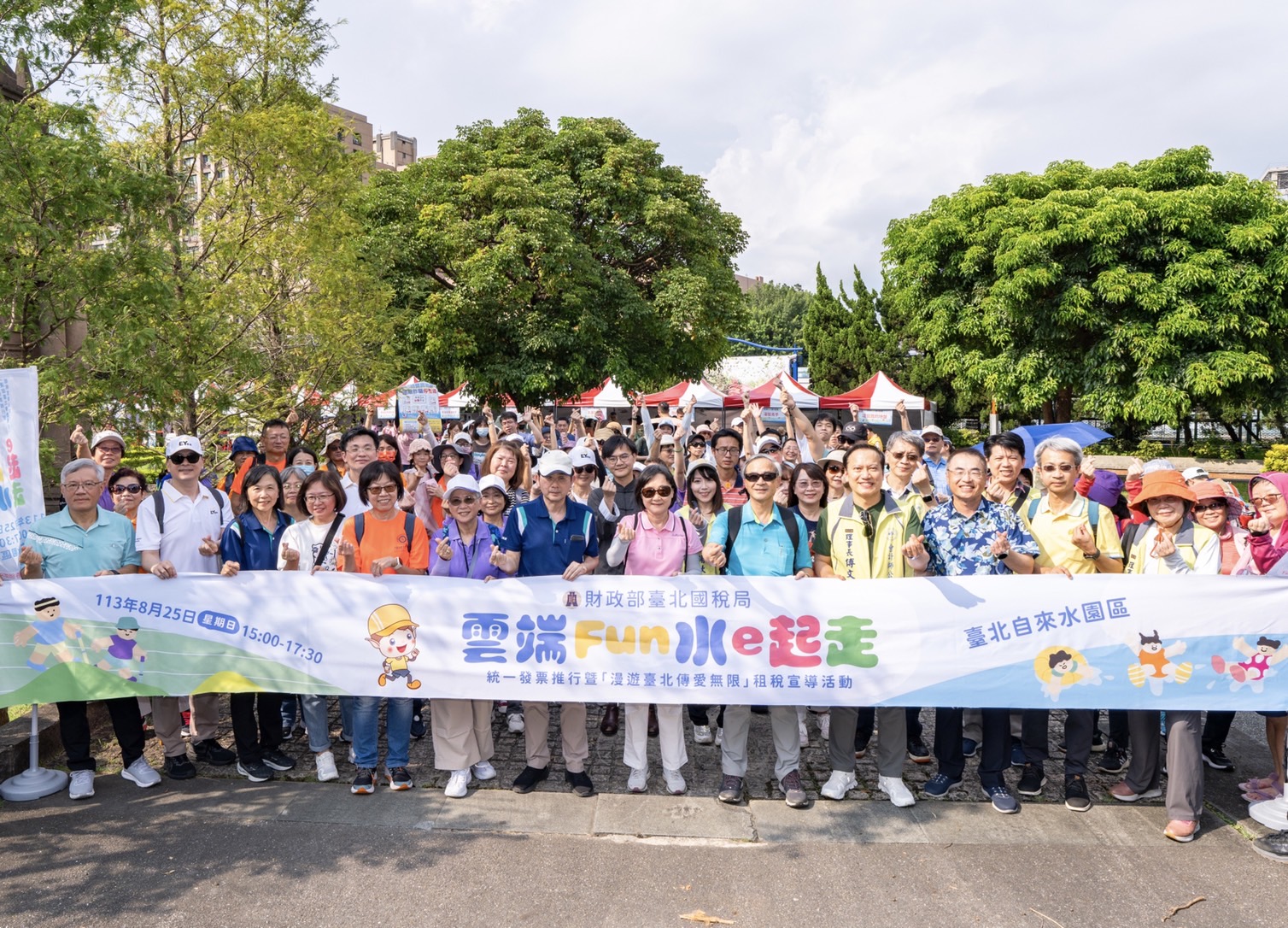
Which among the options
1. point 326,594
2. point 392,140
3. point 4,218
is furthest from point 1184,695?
point 392,140

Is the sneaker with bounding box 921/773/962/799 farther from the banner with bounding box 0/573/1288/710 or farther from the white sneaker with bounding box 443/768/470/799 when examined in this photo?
the white sneaker with bounding box 443/768/470/799

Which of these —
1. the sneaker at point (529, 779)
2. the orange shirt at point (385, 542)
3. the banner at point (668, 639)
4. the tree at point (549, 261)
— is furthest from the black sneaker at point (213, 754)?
the tree at point (549, 261)

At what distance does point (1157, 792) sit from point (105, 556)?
6362mm

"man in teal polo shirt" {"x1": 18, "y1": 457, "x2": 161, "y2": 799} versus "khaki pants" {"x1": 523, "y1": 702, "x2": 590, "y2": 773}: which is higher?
"man in teal polo shirt" {"x1": 18, "y1": 457, "x2": 161, "y2": 799}

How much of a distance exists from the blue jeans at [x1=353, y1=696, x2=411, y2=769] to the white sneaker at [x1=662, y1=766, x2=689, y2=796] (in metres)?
1.57

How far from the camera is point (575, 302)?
79.2 feet

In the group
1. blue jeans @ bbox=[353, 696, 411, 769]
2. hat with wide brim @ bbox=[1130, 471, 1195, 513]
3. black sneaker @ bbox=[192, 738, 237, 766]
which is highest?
hat with wide brim @ bbox=[1130, 471, 1195, 513]

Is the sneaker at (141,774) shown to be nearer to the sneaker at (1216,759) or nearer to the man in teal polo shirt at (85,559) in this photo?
the man in teal polo shirt at (85,559)

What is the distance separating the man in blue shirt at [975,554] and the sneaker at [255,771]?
395 centimetres

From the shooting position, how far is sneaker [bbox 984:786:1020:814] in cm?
478

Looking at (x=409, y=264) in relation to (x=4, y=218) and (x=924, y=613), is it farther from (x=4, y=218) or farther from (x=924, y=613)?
(x=924, y=613)

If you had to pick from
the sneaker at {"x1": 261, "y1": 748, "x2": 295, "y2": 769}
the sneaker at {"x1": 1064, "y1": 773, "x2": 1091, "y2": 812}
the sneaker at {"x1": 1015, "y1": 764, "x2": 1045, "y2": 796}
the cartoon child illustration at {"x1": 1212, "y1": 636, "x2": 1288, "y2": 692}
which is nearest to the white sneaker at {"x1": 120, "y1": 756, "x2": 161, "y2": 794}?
the sneaker at {"x1": 261, "y1": 748, "x2": 295, "y2": 769}

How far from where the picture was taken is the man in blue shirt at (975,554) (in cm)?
478

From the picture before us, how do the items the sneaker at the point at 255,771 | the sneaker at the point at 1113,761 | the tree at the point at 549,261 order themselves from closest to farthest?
the sneaker at the point at 255,771, the sneaker at the point at 1113,761, the tree at the point at 549,261
